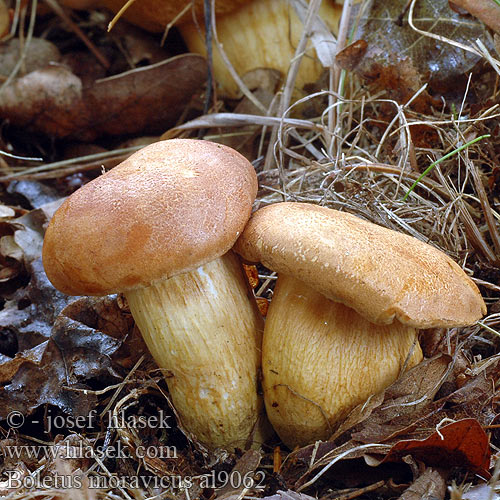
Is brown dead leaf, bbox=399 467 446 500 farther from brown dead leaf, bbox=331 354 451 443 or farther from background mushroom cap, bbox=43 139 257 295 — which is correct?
background mushroom cap, bbox=43 139 257 295

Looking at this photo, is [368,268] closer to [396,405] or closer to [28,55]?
[396,405]

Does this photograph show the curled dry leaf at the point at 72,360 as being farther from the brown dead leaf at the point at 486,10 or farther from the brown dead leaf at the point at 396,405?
the brown dead leaf at the point at 486,10

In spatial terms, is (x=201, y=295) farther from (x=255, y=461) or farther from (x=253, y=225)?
(x=255, y=461)

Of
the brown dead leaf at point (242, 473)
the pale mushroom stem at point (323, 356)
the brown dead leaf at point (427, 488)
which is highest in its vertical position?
the pale mushroom stem at point (323, 356)

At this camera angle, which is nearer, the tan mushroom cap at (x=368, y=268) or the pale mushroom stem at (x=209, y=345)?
the tan mushroom cap at (x=368, y=268)

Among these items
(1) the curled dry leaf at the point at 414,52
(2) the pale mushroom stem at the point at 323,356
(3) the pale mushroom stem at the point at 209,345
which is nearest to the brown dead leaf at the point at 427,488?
(2) the pale mushroom stem at the point at 323,356

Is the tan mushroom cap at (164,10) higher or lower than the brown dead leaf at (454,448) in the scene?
higher

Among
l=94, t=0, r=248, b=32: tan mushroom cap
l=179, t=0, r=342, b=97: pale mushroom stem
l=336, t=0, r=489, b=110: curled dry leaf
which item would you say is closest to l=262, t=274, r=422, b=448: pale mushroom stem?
l=336, t=0, r=489, b=110: curled dry leaf
